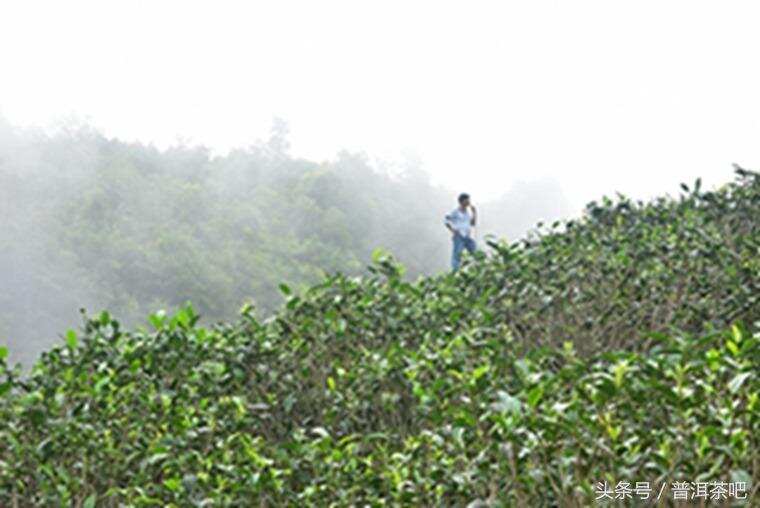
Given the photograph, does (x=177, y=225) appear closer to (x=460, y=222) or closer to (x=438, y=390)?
(x=460, y=222)

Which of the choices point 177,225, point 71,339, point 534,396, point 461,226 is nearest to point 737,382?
point 534,396

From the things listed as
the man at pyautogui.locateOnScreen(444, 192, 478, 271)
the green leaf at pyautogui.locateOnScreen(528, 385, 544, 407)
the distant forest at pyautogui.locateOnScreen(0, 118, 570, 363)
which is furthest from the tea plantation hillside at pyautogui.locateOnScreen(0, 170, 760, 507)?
the distant forest at pyautogui.locateOnScreen(0, 118, 570, 363)

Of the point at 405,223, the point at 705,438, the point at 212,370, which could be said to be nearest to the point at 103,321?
the point at 212,370

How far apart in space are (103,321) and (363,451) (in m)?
1.57

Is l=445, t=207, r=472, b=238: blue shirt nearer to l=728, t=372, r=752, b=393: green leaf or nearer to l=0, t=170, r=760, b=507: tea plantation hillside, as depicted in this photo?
l=0, t=170, r=760, b=507: tea plantation hillside

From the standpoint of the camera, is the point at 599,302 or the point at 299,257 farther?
the point at 299,257

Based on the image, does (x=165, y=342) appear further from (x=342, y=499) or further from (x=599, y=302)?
(x=599, y=302)

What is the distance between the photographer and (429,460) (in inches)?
153

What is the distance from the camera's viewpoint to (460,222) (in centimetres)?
1377

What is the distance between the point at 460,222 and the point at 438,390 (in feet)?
31.3

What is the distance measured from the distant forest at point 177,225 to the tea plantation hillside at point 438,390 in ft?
104

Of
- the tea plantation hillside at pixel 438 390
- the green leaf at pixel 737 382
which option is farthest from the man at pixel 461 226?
the green leaf at pixel 737 382

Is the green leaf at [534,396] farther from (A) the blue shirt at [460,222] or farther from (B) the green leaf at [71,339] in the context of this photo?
(A) the blue shirt at [460,222]

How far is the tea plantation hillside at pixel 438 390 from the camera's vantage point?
3.43 meters
